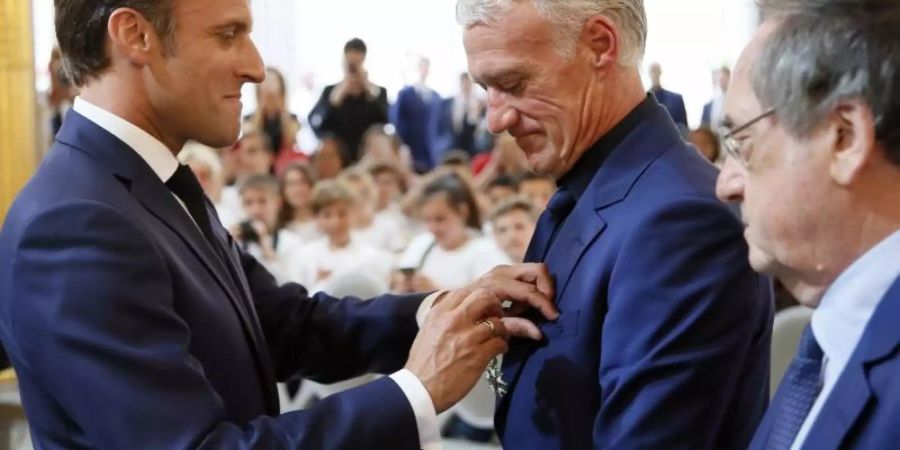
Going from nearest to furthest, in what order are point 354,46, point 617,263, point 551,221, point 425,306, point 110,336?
point 110,336, point 617,263, point 551,221, point 425,306, point 354,46

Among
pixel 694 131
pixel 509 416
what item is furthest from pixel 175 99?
pixel 694 131

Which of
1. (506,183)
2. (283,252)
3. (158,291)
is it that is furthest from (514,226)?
(158,291)

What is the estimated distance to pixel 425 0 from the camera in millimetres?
12070

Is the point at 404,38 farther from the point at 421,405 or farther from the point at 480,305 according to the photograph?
the point at 421,405

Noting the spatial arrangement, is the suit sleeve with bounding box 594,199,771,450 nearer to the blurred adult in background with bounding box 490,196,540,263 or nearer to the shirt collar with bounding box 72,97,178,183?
the shirt collar with bounding box 72,97,178,183

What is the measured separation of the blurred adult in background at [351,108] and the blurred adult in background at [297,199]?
2296 mm

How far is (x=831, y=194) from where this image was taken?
1341 mm

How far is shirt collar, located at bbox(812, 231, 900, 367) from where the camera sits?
4.36 ft

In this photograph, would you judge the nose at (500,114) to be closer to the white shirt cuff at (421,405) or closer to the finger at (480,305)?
the finger at (480,305)

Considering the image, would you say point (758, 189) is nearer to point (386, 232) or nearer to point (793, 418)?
point (793, 418)

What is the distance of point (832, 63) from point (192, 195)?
100 centimetres

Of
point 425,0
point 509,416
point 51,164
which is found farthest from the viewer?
point 425,0

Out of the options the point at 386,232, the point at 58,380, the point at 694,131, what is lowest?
the point at 386,232

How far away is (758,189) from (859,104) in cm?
16
